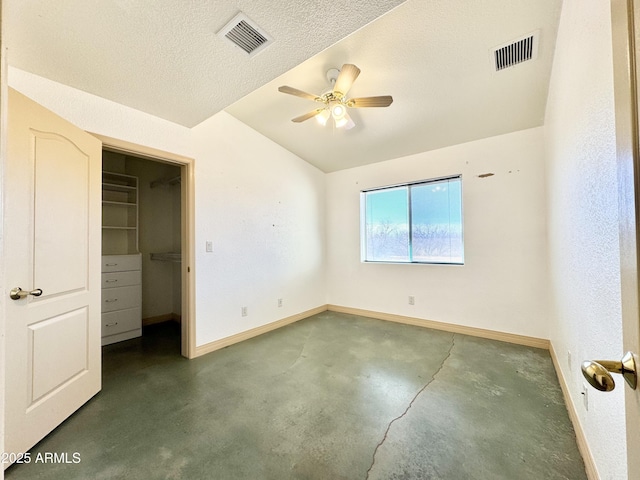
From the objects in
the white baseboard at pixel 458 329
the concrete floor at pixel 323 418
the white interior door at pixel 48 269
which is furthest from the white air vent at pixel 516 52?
the white interior door at pixel 48 269

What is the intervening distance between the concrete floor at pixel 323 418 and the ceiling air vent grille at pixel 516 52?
258cm

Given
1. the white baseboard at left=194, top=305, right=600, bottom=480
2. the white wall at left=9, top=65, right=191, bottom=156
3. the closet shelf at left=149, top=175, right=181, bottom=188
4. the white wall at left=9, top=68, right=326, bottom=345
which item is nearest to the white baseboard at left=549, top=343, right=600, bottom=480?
the white baseboard at left=194, top=305, right=600, bottom=480

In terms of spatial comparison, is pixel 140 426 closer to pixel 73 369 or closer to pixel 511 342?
pixel 73 369

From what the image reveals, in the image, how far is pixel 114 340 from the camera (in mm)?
3090

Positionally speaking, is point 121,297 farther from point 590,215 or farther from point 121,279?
point 590,215

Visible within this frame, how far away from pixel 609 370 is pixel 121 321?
4084 mm

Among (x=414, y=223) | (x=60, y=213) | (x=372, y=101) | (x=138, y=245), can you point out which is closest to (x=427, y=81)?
(x=372, y=101)

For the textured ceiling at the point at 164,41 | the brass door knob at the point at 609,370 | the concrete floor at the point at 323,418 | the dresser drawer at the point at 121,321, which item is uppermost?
the textured ceiling at the point at 164,41

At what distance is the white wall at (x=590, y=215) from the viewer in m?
0.98

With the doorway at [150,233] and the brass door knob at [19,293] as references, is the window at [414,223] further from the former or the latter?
the brass door knob at [19,293]

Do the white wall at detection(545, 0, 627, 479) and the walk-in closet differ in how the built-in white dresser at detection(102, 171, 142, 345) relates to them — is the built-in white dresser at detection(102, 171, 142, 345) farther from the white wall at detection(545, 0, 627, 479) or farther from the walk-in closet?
the white wall at detection(545, 0, 627, 479)

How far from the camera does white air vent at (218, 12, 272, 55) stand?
145 cm

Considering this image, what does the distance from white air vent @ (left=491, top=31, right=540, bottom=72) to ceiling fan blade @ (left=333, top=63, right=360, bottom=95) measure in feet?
3.51

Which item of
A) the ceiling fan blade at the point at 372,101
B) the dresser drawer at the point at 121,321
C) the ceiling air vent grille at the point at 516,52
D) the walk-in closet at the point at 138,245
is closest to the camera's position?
the ceiling air vent grille at the point at 516,52
